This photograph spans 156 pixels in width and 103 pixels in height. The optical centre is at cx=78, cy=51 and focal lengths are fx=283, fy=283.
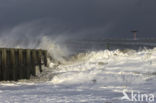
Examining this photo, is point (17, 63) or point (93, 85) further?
point (17, 63)

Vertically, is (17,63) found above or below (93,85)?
above

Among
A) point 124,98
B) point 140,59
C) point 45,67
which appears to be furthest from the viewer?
point 45,67

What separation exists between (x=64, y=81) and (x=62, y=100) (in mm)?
5731

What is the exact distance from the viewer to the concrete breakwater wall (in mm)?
15635

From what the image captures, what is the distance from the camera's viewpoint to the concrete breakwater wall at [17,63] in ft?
51.3

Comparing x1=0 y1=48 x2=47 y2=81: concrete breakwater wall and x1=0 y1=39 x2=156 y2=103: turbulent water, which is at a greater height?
x1=0 y1=48 x2=47 y2=81: concrete breakwater wall

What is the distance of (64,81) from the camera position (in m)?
13.4

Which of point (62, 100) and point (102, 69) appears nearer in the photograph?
point (62, 100)

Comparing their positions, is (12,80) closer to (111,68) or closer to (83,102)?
(111,68)

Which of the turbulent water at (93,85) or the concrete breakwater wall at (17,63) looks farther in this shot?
the concrete breakwater wall at (17,63)

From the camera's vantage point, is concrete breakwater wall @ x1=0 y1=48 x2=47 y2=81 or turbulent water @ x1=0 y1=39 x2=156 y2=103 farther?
concrete breakwater wall @ x1=0 y1=48 x2=47 y2=81

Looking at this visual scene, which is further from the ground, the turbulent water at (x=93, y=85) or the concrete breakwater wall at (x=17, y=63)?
the concrete breakwater wall at (x=17, y=63)

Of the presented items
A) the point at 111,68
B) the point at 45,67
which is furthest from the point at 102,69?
the point at 45,67

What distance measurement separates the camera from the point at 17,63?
1670 cm
